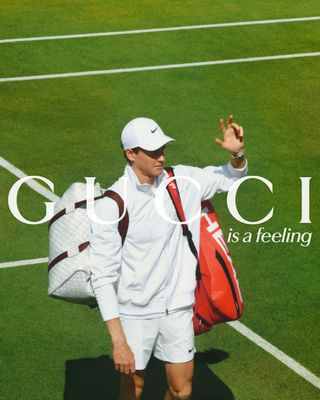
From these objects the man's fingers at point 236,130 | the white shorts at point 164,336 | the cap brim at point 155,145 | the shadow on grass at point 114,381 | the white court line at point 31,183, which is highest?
the man's fingers at point 236,130

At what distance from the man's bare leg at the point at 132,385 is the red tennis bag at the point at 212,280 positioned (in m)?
0.58

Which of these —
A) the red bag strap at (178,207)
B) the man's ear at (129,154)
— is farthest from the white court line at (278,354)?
the man's ear at (129,154)

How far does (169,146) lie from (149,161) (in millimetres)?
6962

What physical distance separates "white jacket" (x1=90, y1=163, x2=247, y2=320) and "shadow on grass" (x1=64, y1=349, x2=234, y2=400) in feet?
6.24

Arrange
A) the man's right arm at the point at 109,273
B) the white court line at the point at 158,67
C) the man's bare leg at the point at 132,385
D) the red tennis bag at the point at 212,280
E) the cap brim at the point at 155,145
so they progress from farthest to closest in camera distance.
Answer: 1. the white court line at the point at 158,67
2. the man's bare leg at the point at 132,385
3. the red tennis bag at the point at 212,280
4. the cap brim at the point at 155,145
5. the man's right arm at the point at 109,273

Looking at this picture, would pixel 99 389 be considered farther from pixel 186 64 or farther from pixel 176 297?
pixel 186 64

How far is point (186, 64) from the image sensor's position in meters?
17.4

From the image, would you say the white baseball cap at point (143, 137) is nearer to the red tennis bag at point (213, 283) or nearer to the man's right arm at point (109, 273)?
the man's right arm at point (109, 273)

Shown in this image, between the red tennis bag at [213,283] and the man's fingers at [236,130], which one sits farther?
the red tennis bag at [213,283]

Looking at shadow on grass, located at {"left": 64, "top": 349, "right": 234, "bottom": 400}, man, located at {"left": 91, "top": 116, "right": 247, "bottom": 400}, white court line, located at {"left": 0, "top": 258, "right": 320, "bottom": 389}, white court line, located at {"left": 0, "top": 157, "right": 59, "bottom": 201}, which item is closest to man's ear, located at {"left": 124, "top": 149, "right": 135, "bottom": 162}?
man, located at {"left": 91, "top": 116, "right": 247, "bottom": 400}

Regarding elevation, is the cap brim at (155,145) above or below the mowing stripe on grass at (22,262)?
above

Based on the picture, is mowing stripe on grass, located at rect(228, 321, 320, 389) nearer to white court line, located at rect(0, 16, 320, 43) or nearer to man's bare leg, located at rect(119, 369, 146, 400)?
man's bare leg, located at rect(119, 369, 146, 400)

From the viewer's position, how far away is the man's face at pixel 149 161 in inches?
291

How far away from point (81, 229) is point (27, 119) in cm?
773
